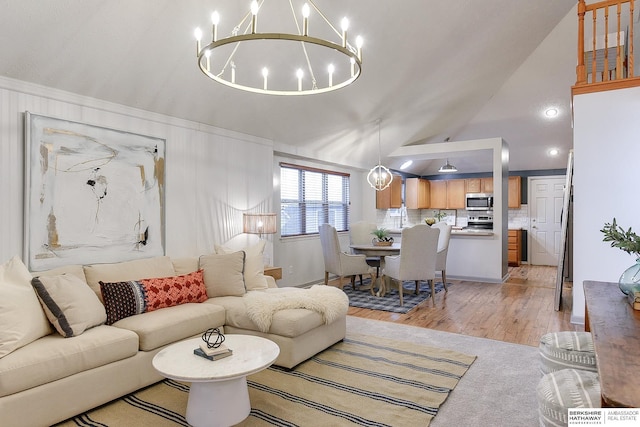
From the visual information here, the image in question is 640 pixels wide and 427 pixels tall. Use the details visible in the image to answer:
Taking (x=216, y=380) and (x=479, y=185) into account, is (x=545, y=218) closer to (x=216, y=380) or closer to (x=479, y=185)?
(x=479, y=185)

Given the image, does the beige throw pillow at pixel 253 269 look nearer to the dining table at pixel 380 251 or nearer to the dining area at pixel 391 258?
the dining area at pixel 391 258

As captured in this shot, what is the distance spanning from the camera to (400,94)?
5500 mm

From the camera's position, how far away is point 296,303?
3.34 meters

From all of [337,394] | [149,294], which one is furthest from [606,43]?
[149,294]

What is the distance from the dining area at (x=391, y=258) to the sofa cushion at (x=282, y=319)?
83.7 inches

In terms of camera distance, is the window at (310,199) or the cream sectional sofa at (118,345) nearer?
the cream sectional sofa at (118,345)

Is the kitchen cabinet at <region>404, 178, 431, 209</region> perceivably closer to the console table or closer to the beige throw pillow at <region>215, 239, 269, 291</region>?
the beige throw pillow at <region>215, 239, 269, 291</region>

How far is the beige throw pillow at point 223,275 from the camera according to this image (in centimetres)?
381

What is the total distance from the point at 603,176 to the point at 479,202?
5580mm

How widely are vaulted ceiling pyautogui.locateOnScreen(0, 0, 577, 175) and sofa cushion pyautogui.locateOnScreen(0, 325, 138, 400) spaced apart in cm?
199

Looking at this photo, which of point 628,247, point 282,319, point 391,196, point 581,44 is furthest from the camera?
point 391,196

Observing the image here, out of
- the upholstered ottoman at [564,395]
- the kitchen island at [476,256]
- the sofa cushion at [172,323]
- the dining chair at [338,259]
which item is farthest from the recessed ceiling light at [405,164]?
the upholstered ottoman at [564,395]

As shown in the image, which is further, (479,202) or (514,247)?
(479,202)

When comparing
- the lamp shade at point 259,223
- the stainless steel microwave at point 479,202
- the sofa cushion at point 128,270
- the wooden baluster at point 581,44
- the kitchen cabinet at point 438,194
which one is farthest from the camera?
the kitchen cabinet at point 438,194
